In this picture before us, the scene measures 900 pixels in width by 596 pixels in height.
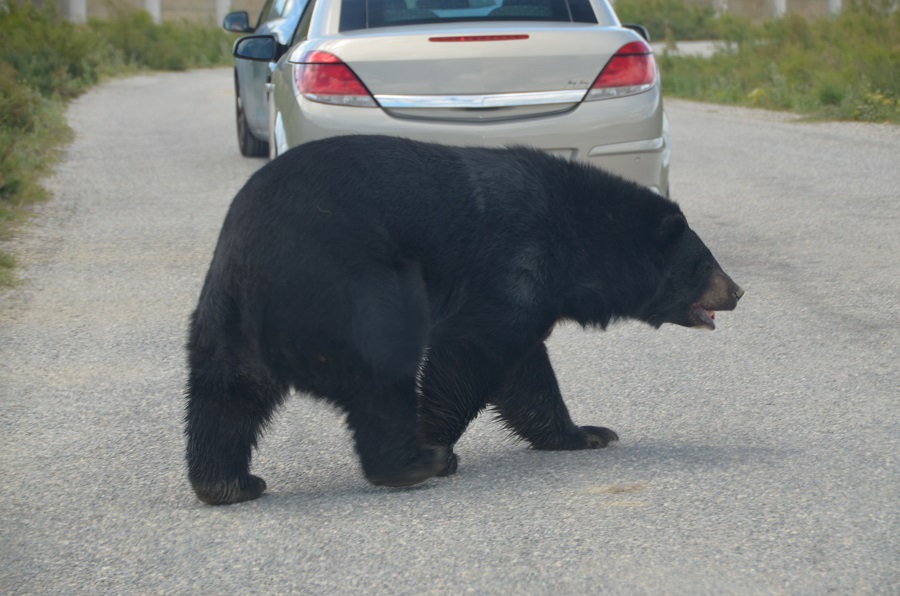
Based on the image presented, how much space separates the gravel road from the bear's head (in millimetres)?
425

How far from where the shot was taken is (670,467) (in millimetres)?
4180

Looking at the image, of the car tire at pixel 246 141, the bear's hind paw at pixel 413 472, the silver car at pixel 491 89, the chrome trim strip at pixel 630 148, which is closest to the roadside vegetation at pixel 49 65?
the car tire at pixel 246 141

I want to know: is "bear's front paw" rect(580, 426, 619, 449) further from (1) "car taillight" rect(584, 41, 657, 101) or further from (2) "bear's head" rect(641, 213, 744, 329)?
(1) "car taillight" rect(584, 41, 657, 101)

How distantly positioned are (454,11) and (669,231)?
353cm

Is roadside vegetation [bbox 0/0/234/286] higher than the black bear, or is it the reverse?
the black bear

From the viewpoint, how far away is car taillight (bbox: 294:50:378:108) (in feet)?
22.4

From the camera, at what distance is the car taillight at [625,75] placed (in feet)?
22.8

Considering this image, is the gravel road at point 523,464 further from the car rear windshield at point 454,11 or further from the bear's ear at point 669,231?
the car rear windshield at point 454,11

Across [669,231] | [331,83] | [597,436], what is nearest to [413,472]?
[597,436]

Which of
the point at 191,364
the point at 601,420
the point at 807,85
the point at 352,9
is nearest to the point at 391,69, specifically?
the point at 352,9

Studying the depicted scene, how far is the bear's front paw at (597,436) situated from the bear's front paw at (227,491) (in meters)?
1.23

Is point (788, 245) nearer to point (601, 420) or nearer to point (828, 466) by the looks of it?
point (601, 420)

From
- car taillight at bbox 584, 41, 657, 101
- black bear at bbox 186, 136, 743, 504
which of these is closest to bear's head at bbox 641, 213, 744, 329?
black bear at bbox 186, 136, 743, 504

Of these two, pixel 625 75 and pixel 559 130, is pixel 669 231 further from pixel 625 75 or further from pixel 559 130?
pixel 625 75
